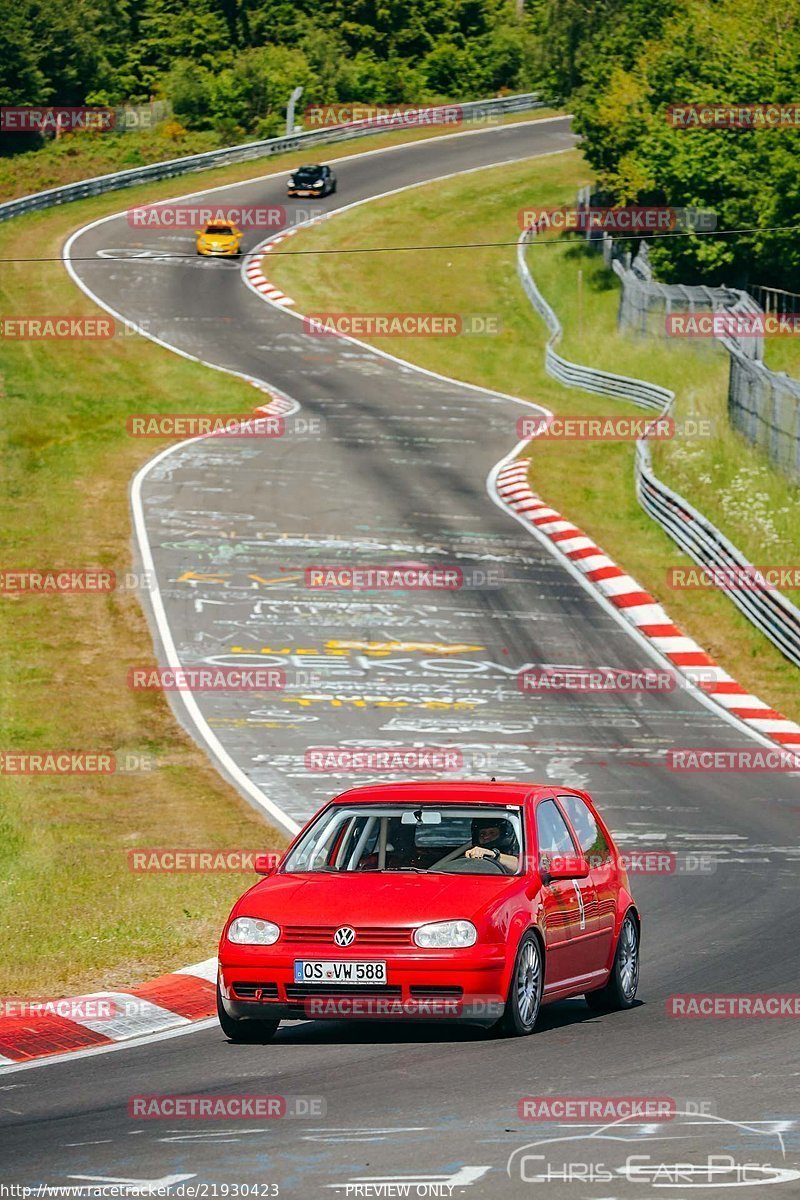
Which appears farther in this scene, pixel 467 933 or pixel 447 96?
pixel 447 96

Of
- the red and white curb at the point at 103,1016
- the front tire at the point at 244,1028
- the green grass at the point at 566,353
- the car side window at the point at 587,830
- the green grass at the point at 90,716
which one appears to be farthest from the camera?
the green grass at the point at 566,353

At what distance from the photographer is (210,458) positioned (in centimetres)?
4150

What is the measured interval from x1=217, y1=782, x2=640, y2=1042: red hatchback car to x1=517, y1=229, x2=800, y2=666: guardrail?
17.4 m

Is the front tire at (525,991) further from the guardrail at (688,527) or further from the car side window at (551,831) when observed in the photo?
the guardrail at (688,527)

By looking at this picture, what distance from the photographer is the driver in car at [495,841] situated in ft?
36.8

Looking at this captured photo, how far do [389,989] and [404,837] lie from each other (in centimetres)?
145

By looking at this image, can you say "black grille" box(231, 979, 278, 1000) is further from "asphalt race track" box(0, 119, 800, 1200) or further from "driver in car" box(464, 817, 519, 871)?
"driver in car" box(464, 817, 519, 871)

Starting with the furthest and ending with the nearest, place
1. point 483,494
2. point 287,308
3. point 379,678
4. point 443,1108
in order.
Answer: point 287,308 → point 483,494 → point 379,678 → point 443,1108

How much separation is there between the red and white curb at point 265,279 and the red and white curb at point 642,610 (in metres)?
21.8

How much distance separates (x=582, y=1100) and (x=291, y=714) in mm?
16639

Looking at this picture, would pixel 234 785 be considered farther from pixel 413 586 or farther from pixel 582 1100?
pixel 582 1100

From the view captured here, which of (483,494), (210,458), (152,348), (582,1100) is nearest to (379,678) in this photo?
(483,494)

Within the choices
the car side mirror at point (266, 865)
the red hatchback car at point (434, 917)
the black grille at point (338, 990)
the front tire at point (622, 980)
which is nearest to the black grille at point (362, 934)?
the red hatchback car at point (434, 917)

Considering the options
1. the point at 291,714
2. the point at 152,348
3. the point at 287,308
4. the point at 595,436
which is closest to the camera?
the point at 291,714
